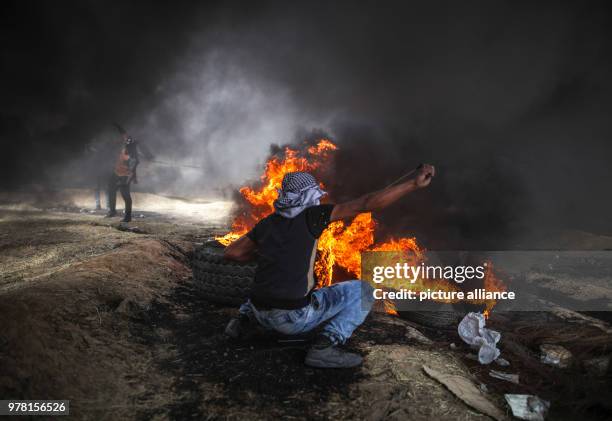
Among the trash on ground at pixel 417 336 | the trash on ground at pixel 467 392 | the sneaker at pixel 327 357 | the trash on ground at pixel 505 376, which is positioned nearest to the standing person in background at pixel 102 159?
the trash on ground at pixel 417 336

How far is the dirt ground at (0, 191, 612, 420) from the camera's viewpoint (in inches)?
104

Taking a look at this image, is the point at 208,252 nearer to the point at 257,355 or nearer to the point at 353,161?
the point at 257,355

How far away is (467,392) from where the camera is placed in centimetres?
291

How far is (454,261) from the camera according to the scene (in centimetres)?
727

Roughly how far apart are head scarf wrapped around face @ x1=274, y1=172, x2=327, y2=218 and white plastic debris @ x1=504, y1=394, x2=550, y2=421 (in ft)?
7.41

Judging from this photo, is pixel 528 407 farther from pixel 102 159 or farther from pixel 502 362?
pixel 102 159

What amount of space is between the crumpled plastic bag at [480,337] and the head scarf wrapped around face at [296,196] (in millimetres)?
2251

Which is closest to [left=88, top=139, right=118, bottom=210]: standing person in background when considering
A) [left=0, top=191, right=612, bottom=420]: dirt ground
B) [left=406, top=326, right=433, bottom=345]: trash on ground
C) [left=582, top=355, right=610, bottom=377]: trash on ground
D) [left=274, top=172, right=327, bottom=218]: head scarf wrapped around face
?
[left=0, top=191, right=612, bottom=420]: dirt ground

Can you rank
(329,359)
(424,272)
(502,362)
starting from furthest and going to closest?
1. (424,272)
2. (502,362)
3. (329,359)

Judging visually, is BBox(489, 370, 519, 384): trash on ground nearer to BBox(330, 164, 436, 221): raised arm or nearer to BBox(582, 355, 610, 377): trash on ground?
BBox(582, 355, 610, 377): trash on ground

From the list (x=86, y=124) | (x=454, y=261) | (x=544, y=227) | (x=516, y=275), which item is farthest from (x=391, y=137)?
(x=86, y=124)

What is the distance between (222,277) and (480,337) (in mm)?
3004

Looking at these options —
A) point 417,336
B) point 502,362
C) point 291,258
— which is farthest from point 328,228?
point 502,362

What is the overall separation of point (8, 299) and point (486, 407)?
418 centimetres
